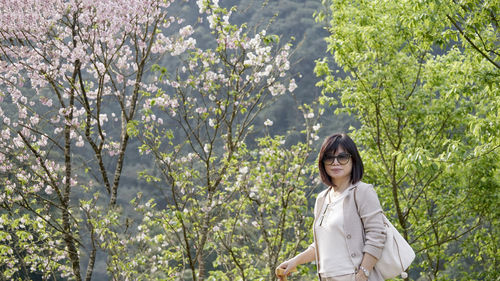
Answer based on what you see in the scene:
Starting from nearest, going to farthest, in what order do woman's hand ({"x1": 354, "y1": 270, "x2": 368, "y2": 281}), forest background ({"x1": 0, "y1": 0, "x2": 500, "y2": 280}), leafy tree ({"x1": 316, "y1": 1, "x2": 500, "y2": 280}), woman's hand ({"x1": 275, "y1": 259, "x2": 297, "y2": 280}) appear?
woman's hand ({"x1": 354, "y1": 270, "x2": 368, "y2": 281}) < woman's hand ({"x1": 275, "y1": 259, "x2": 297, "y2": 280}) < forest background ({"x1": 0, "y1": 0, "x2": 500, "y2": 280}) < leafy tree ({"x1": 316, "y1": 1, "x2": 500, "y2": 280})

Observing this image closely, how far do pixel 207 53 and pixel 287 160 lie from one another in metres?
1.60

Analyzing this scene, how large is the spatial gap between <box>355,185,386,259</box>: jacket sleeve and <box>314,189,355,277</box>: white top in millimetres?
86

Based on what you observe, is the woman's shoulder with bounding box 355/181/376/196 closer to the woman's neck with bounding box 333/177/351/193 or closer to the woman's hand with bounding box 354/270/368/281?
the woman's neck with bounding box 333/177/351/193

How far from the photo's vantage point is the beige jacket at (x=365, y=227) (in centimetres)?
208

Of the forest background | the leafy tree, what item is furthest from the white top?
the leafy tree

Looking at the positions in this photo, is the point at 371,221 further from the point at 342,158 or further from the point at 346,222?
the point at 342,158

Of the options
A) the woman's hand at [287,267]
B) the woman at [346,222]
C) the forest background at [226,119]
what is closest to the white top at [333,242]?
the woman at [346,222]

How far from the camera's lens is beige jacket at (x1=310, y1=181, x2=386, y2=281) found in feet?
6.83

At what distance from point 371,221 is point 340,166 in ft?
0.99

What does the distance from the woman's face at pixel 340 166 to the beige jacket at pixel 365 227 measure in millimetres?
128

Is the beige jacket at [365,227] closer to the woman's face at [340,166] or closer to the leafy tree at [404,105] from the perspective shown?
the woman's face at [340,166]

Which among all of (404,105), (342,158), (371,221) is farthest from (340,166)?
(404,105)

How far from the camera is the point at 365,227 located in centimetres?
212

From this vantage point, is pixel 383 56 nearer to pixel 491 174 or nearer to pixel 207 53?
pixel 491 174
